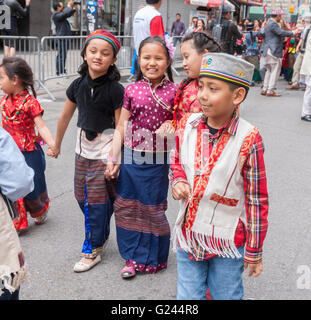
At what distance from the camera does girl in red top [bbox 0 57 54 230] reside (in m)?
3.40

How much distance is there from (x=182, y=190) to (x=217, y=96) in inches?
17.4

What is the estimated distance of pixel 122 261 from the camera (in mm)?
3301

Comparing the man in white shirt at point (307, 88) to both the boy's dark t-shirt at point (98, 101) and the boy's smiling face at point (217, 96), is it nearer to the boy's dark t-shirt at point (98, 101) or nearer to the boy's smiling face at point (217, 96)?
the boy's dark t-shirt at point (98, 101)

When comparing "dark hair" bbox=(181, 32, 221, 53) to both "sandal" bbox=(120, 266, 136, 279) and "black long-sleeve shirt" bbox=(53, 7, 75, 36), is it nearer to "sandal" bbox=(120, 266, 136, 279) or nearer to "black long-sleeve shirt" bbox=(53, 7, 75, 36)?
"sandal" bbox=(120, 266, 136, 279)

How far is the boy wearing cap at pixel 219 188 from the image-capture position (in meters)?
1.93

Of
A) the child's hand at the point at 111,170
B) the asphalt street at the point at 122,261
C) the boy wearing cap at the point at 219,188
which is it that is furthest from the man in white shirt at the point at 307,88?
the boy wearing cap at the point at 219,188

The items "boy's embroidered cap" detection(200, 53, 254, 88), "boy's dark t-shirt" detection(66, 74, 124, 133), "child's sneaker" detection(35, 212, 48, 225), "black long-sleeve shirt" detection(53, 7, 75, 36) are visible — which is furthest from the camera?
"black long-sleeve shirt" detection(53, 7, 75, 36)

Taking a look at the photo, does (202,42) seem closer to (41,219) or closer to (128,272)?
(128,272)

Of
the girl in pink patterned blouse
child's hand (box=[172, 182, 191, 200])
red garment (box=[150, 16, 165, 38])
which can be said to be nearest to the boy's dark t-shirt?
the girl in pink patterned blouse

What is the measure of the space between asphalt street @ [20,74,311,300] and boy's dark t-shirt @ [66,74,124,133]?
39.9 inches

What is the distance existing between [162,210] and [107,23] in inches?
702

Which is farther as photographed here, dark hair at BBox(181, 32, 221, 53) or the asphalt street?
the asphalt street

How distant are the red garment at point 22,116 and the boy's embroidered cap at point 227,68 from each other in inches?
74.4

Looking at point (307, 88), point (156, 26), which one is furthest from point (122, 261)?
point (307, 88)
